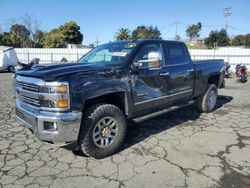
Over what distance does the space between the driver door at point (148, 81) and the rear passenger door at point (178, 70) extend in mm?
200

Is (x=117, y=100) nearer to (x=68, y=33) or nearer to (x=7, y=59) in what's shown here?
(x=7, y=59)

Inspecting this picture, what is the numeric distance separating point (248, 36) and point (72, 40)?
58.2 metres

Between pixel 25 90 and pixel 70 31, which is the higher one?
pixel 70 31

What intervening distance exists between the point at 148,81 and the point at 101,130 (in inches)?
51.7

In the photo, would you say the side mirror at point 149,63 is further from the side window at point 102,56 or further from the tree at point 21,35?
the tree at point 21,35

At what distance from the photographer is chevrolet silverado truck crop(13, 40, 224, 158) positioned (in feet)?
11.2

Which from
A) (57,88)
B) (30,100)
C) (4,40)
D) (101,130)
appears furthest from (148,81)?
(4,40)

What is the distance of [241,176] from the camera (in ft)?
11.3

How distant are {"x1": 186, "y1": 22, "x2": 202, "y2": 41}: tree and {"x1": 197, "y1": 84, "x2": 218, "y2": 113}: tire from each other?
83932mm

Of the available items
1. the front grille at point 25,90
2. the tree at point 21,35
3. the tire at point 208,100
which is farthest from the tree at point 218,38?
the front grille at point 25,90

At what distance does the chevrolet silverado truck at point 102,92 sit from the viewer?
11.2ft

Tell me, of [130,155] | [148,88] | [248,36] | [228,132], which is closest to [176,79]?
[148,88]

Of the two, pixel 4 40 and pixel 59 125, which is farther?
pixel 4 40

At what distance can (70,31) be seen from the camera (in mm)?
48250
